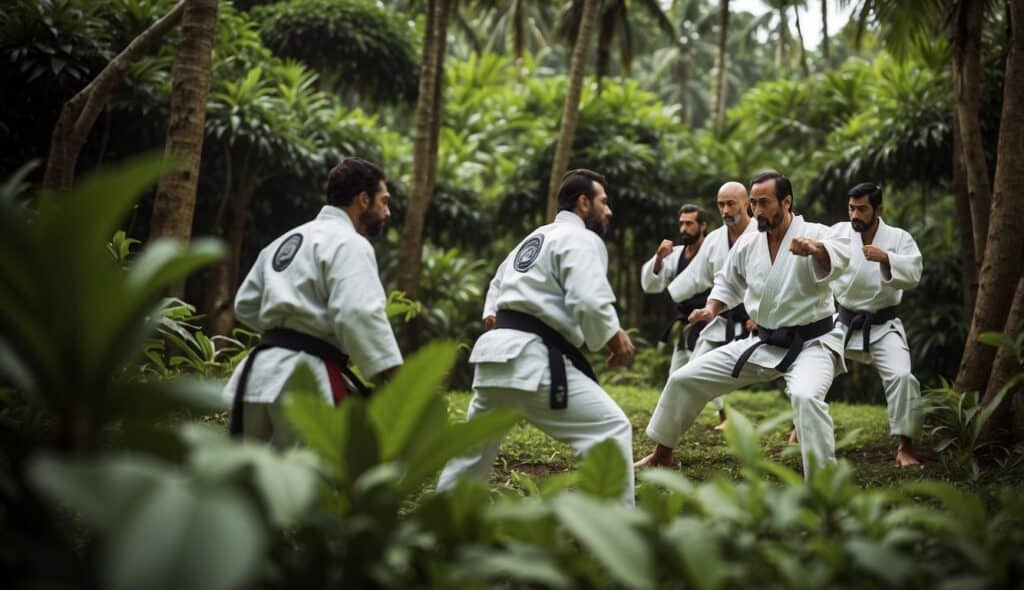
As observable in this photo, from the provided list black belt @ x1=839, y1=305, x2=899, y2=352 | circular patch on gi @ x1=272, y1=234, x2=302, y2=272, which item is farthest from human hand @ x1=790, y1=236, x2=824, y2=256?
circular patch on gi @ x1=272, y1=234, x2=302, y2=272

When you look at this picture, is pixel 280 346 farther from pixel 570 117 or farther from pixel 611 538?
pixel 570 117

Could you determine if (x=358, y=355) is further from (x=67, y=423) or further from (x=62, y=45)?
(x=62, y=45)

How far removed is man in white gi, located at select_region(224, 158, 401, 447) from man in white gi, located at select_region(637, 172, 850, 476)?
2.22m

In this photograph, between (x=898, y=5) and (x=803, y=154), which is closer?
(x=898, y=5)

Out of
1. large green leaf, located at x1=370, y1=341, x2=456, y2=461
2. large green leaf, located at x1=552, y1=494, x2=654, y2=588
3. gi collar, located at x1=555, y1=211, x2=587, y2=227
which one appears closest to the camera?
large green leaf, located at x1=552, y1=494, x2=654, y2=588

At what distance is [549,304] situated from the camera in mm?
3670

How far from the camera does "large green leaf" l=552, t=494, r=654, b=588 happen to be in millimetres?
1753

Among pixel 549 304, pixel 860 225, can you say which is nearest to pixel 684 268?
pixel 860 225

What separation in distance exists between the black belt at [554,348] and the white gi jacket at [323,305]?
64 cm

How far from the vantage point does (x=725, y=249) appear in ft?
21.0

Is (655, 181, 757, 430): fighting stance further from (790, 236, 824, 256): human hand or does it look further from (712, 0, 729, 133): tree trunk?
(712, 0, 729, 133): tree trunk

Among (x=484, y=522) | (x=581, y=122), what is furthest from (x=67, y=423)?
(x=581, y=122)

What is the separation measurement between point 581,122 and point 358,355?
11.0 metres

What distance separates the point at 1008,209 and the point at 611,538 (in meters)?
4.72
